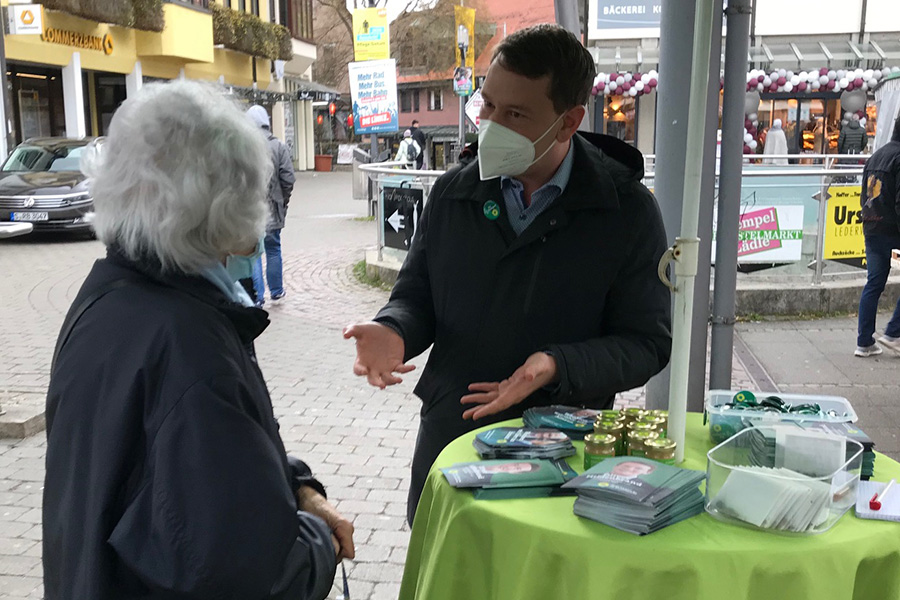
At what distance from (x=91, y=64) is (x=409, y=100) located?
38.5 m

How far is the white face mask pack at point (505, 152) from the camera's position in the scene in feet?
8.17

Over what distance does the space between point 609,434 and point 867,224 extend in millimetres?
5829

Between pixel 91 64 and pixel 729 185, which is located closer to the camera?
pixel 729 185

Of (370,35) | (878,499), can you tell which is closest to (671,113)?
(878,499)

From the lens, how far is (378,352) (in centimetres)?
250

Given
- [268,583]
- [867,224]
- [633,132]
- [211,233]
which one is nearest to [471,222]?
[211,233]

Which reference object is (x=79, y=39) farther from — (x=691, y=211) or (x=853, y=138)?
(x=691, y=211)

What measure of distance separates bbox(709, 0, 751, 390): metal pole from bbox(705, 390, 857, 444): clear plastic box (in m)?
1.90

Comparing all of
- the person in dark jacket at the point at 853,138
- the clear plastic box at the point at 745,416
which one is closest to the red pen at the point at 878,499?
the clear plastic box at the point at 745,416

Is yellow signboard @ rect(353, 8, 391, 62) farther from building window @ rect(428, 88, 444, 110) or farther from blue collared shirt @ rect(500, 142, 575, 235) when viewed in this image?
building window @ rect(428, 88, 444, 110)

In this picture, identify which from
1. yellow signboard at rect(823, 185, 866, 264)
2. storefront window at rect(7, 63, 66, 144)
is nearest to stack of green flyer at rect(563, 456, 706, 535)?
yellow signboard at rect(823, 185, 866, 264)

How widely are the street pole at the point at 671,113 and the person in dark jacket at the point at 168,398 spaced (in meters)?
2.64

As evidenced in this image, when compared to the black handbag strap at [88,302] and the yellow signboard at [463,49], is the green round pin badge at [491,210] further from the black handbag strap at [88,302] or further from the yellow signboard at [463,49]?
the yellow signboard at [463,49]

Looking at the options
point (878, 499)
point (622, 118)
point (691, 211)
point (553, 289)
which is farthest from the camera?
point (622, 118)
